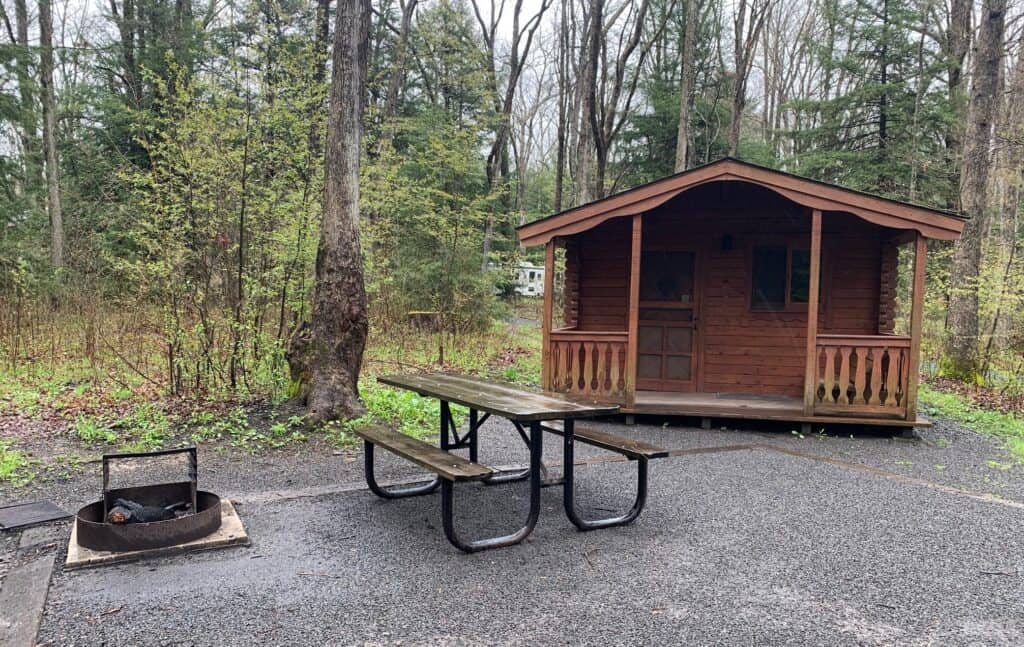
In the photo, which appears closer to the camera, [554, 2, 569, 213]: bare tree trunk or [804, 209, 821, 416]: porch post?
[804, 209, 821, 416]: porch post

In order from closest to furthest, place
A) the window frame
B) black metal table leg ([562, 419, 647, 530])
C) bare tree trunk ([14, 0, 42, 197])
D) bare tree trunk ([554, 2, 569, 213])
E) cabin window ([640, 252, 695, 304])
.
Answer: black metal table leg ([562, 419, 647, 530]) < the window frame < cabin window ([640, 252, 695, 304]) < bare tree trunk ([14, 0, 42, 197]) < bare tree trunk ([554, 2, 569, 213])

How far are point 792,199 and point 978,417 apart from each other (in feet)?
12.3

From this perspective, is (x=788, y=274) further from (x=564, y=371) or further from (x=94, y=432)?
(x=94, y=432)

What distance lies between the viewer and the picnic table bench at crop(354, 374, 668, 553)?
3361 millimetres

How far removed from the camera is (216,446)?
219 inches

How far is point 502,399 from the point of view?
3805 millimetres

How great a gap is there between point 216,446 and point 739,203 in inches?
249

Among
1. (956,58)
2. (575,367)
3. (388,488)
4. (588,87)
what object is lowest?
(388,488)

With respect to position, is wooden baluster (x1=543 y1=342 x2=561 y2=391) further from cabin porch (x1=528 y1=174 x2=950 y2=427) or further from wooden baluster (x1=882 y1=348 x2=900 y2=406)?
wooden baluster (x1=882 y1=348 x2=900 y2=406)

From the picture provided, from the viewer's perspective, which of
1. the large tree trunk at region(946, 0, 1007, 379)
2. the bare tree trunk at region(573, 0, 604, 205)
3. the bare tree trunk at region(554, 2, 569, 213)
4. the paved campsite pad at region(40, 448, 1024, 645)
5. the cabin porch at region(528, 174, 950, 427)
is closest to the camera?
the paved campsite pad at region(40, 448, 1024, 645)

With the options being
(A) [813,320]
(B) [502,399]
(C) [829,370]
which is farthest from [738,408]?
(B) [502,399]

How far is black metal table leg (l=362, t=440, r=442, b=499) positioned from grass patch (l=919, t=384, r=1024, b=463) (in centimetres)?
532

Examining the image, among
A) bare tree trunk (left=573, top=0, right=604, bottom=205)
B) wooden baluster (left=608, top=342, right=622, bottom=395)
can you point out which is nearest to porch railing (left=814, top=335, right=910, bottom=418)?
wooden baluster (left=608, top=342, right=622, bottom=395)

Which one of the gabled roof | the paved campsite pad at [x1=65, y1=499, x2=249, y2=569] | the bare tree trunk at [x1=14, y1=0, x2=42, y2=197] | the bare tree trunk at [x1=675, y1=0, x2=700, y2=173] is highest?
the bare tree trunk at [x1=675, y1=0, x2=700, y2=173]
